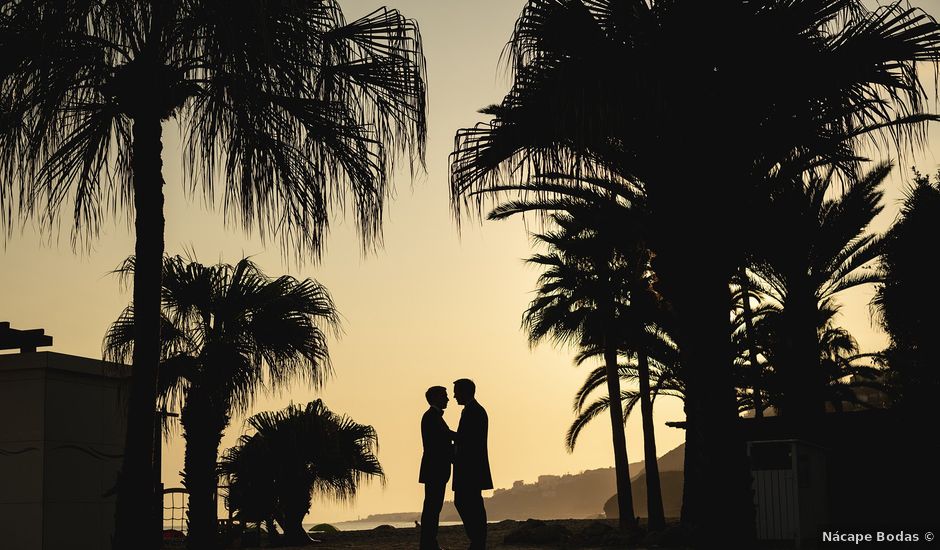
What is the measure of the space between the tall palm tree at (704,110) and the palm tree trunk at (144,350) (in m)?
3.34

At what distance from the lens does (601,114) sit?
8.57 meters

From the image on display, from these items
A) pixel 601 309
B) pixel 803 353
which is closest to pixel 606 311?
pixel 601 309

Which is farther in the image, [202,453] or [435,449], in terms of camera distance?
[202,453]

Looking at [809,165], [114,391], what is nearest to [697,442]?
[809,165]

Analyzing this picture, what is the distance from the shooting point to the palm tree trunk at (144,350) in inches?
286

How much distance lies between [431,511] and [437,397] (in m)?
1.18

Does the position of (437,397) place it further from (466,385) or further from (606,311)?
(606,311)

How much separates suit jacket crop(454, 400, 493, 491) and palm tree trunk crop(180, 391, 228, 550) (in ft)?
25.7

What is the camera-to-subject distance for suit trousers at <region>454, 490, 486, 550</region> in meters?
9.48

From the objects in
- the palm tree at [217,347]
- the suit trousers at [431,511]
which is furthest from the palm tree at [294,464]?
the suit trousers at [431,511]

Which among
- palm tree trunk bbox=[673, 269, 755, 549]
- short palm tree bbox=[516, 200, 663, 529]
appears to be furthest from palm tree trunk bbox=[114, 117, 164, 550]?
short palm tree bbox=[516, 200, 663, 529]

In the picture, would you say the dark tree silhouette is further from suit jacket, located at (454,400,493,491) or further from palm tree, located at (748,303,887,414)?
suit jacket, located at (454,400,493,491)

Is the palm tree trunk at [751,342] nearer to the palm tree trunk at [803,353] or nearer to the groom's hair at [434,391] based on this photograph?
the palm tree trunk at [803,353]

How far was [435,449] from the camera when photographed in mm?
9695
